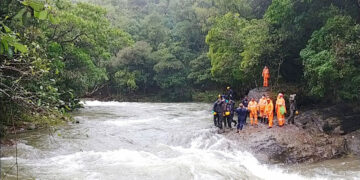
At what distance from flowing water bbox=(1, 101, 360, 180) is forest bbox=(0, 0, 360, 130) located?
4.86 feet

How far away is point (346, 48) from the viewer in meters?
14.4

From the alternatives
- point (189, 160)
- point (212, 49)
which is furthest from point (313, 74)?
point (212, 49)

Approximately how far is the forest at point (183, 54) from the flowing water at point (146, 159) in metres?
1.48

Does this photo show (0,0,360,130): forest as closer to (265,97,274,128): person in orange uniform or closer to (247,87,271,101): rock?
(247,87,271,101): rock

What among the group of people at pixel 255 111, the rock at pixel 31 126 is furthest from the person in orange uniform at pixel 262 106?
the rock at pixel 31 126

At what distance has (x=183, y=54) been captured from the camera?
46312mm

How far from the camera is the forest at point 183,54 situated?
5422mm

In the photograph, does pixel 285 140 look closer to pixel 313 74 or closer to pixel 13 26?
pixel 313 74

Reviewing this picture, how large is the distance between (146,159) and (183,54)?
3619cm

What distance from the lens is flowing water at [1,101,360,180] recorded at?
925cm

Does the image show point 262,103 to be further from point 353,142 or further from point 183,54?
point 183,54

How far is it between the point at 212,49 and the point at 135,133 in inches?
723

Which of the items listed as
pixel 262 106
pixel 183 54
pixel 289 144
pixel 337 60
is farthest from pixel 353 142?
pixel 183 54

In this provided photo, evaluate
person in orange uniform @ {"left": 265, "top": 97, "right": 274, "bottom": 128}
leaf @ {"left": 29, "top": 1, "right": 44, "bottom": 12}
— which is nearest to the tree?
person in orange uniform @ {"left": 265, "top": 97, "right": 274, "bottom": 128}
